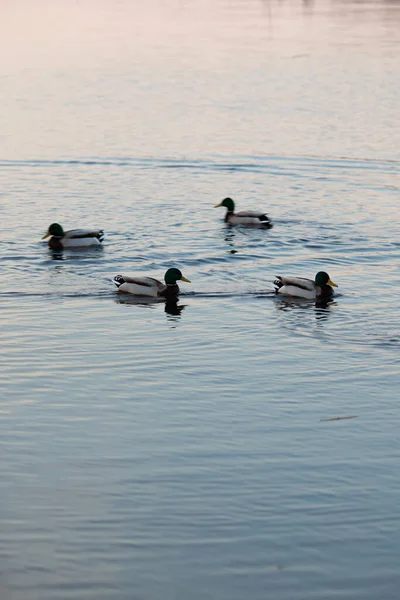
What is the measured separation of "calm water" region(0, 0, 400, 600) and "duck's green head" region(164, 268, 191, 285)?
0.33m

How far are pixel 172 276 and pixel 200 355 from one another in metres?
3.44

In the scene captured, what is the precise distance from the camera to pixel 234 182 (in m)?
27.3

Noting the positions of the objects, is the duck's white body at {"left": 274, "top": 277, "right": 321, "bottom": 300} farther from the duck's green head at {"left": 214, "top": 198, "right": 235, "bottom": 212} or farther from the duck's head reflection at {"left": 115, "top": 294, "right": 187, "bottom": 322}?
the duck's green head at {"left": 214, "top": 198, "right": 235, "bottom": 212}

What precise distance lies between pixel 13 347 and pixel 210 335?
2715mm

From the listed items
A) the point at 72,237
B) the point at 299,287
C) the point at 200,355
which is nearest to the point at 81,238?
the point at 72,237

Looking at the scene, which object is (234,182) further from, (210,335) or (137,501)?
(137,501)

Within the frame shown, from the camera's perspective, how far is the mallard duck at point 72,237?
21.0 meters

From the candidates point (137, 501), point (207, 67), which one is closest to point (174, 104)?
point (207, 67)

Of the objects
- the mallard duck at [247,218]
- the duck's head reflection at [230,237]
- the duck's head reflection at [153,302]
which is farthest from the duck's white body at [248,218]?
the duck's head reflection at [153,302]

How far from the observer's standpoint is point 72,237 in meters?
21.0

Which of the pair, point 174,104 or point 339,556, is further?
point 174,104

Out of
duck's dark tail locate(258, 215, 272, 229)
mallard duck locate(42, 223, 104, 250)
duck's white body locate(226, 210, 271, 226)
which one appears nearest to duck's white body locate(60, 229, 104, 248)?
mallard duck locate(42, 223, 104, 250)

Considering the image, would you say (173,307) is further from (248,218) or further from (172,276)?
(248,218)

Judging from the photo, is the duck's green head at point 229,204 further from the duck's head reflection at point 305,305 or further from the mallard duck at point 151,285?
the duck's head reflection at point 305,305
